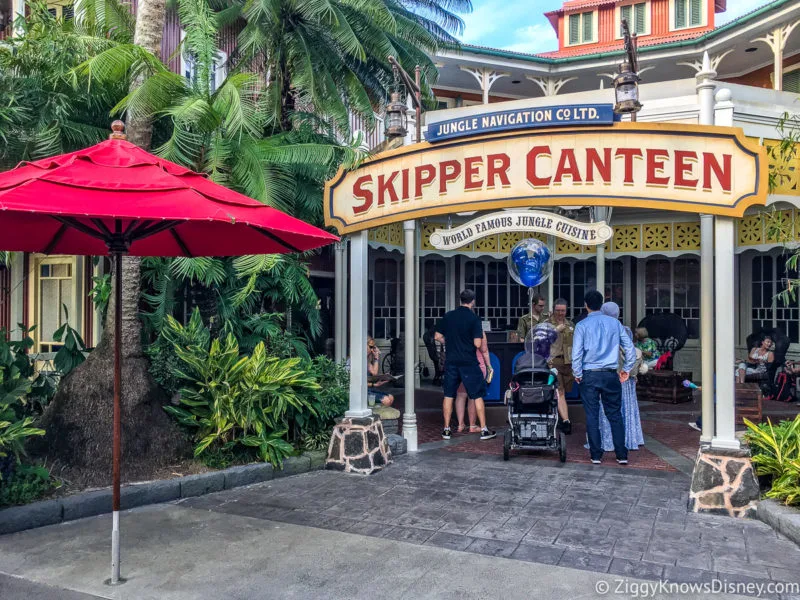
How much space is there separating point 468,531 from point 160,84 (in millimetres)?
5395

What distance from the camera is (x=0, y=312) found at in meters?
10.9

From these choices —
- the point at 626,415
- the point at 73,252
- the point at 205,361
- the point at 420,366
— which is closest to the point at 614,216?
the point at 420,366

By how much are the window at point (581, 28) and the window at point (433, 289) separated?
14.5 meters

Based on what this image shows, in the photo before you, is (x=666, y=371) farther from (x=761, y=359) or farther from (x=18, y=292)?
(x=18, y=292)

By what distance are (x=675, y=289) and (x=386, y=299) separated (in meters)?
6.58

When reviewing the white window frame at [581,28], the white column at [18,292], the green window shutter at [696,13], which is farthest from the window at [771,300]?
the white window frame at [581,28]

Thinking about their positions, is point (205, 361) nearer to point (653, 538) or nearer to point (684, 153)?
point (653, 538)

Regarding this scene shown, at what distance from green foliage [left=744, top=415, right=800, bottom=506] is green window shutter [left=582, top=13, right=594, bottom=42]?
74.2ft

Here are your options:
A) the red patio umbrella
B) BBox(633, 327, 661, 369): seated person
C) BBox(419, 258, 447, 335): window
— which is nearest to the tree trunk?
the red patio umbrella

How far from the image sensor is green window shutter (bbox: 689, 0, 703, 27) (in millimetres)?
22875

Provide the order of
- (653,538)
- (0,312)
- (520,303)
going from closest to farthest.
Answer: (653,538) < (0,312) < (520,303)

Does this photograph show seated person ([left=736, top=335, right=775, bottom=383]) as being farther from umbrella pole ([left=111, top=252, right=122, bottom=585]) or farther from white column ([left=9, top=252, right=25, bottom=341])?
white column ([left=9, top=252, right=25, bottom=341])

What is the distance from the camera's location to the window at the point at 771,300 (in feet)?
43.5

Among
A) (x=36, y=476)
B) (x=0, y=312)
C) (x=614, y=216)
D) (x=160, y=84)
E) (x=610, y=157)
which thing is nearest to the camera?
(x=36, y=476)
